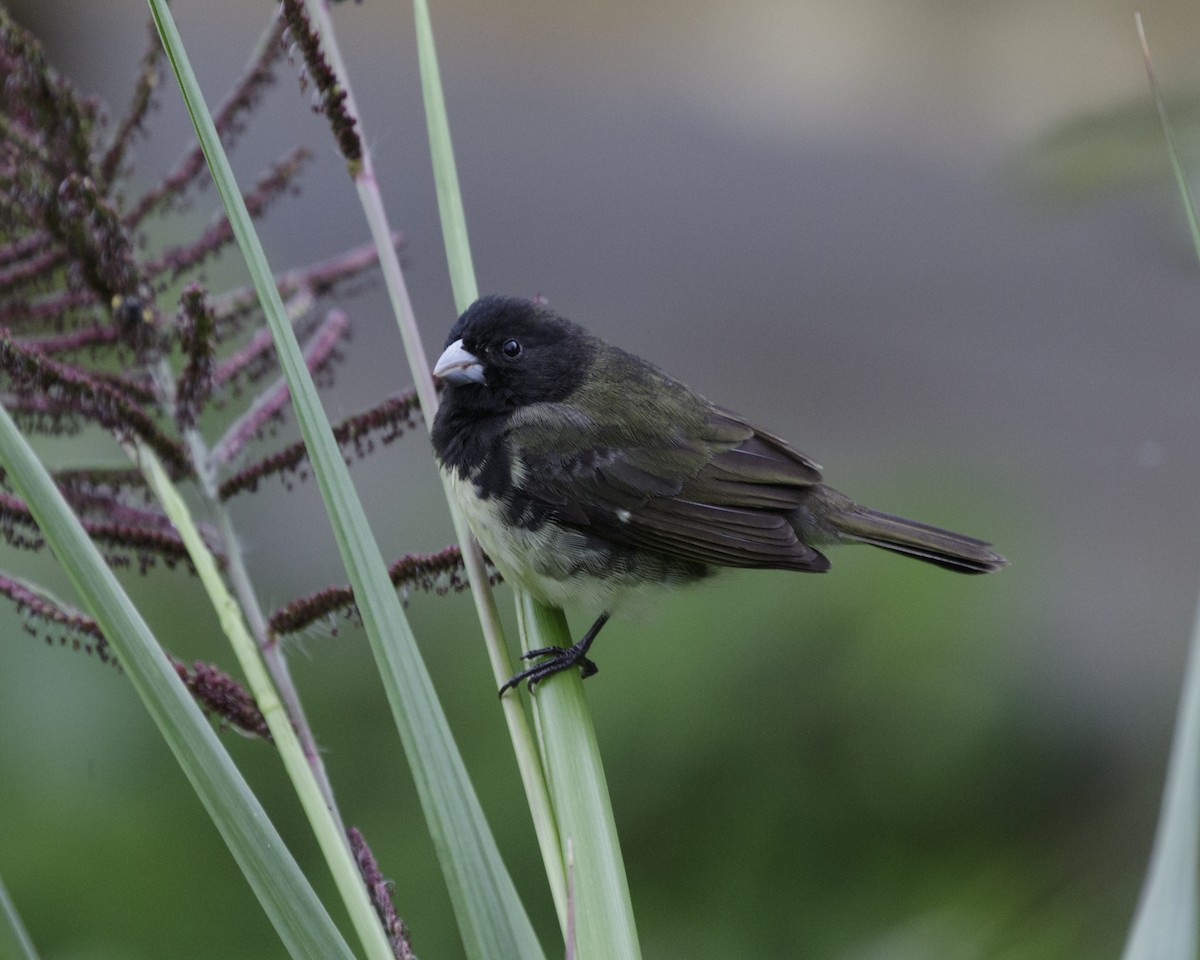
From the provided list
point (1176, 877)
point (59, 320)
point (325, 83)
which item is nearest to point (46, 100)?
point (59, 320)

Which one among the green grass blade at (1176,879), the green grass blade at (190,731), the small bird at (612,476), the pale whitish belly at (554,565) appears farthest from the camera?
the small bird at (612,476)

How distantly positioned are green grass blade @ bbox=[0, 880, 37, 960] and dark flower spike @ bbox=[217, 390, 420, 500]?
17.7 inches

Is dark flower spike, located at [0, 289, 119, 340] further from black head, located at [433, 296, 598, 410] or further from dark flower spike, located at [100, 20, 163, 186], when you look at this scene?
black head, located at [433, 296, 598, 410]

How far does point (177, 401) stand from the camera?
1310 mm

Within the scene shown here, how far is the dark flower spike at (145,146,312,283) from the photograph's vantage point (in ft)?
4.70

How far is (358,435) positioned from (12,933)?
0.58 metres

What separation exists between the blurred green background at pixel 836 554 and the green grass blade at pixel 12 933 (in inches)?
22.1

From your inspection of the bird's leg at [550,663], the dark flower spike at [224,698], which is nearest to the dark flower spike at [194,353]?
the dark flower spike at [224,698]

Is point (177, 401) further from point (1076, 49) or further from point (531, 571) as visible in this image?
point (1076, 49)

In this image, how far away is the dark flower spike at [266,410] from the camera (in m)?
1.34

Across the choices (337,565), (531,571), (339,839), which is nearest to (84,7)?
(337,565)

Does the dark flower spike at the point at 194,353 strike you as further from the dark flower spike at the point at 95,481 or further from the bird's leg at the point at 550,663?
the bird's leg at the point at 550,663

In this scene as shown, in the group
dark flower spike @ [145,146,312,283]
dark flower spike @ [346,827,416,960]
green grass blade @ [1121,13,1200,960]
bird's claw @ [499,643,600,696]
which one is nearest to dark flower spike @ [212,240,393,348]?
dark flower spike @ [145,146,312,283]

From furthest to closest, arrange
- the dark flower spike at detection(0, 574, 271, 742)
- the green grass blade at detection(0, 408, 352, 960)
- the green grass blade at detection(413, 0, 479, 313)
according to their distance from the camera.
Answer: the green grass blade at detection(413, 0, 479, 313) → the dark flower spike at detection(0, 574, 271, 742) → the green grass blade at detection(0, 408, 352, 960)
